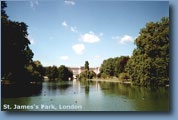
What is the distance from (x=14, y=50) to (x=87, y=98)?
1.41 meters

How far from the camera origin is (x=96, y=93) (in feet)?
22.0

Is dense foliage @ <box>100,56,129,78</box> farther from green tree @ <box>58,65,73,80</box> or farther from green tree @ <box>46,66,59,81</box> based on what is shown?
green tree @ <box>46,66,59,81</box>

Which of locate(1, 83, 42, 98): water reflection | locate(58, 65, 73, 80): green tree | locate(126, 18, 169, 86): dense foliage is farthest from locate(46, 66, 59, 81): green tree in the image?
locate(126, 18, 169, 86): dense foliage

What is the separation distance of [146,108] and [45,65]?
174 cm

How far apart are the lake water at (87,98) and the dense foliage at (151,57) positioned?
6.9 inches

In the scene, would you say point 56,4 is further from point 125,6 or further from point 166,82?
point 166,82

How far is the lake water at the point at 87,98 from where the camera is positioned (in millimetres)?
6188

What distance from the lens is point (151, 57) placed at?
6.96 meters

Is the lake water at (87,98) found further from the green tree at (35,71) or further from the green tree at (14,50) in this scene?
the green tree at (14,50)

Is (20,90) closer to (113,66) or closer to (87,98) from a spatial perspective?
(87,98)

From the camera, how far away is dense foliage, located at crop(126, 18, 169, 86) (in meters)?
6.43

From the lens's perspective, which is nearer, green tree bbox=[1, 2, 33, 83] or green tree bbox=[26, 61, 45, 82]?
green tree bbox=[1, 2, 33, 83]

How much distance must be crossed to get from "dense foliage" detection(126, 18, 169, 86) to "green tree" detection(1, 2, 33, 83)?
173 cm

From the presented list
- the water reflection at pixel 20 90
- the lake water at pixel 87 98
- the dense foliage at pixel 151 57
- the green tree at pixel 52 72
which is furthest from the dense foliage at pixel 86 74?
the water reflection at pixel 20 90
